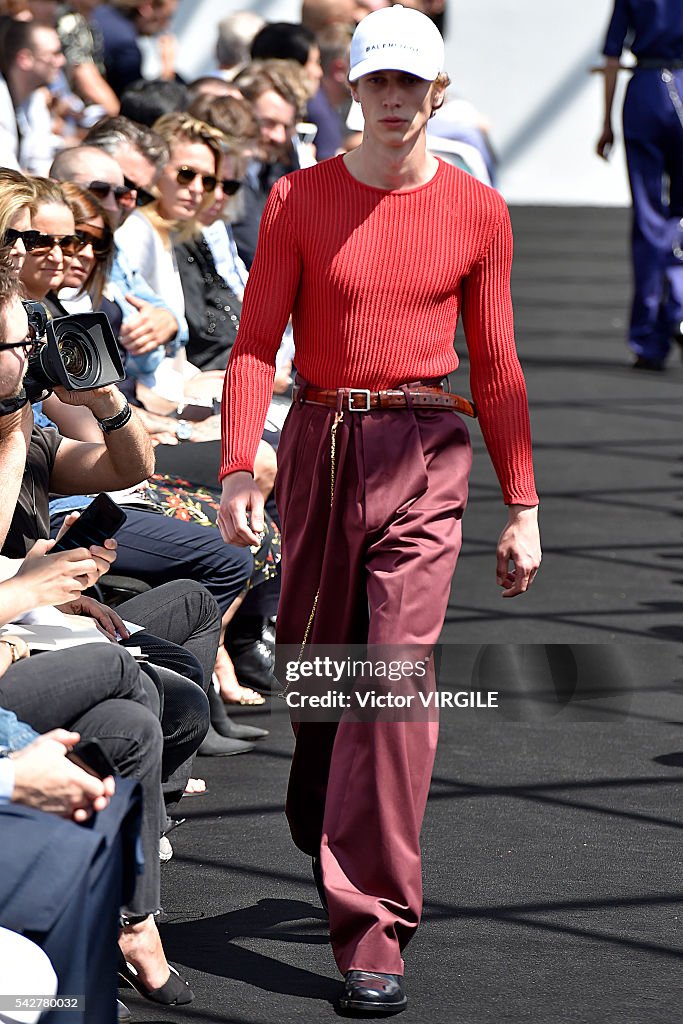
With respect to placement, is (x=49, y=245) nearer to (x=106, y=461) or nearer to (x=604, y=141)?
(x=106, y=461)

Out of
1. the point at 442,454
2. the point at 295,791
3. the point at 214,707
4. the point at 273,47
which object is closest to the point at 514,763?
the point at 214,707

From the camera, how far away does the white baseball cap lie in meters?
2.97

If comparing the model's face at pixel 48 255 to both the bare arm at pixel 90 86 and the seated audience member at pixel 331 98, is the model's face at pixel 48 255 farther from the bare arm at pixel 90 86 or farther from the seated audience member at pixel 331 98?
the bare arm at pixel 90 86

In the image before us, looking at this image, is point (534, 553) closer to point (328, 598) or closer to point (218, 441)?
point (328, 598)

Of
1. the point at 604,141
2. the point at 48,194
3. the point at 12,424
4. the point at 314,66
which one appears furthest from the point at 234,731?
the point at 604,141

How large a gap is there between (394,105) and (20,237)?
0.76 m

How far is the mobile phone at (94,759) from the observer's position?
2.43 metres

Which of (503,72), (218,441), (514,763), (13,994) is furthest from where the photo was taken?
(503,72)

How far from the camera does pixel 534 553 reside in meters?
3.15

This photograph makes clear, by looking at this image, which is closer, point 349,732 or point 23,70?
point 349,732

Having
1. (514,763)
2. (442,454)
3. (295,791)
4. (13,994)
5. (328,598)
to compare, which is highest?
(442,454)

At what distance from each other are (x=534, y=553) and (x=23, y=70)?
5.12 meters

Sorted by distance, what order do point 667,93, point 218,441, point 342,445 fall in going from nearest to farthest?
point 342,445
point 218,441
point 667,93

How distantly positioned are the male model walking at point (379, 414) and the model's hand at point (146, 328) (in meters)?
1.54
